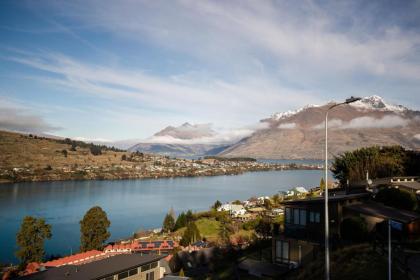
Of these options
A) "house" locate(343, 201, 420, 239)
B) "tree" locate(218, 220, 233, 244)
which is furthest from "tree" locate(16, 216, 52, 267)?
"house" locate(343, 201, 420, 239)

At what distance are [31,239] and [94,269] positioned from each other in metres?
25.1

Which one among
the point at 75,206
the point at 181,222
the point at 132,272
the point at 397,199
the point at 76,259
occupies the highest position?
the point at 397,199

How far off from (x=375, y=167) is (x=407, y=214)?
31.8 m

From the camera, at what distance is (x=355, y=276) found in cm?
1491

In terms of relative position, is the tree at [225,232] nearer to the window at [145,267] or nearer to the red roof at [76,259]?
the red roof at [76,259]

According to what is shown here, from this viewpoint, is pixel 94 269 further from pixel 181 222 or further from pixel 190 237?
pixel 181 222

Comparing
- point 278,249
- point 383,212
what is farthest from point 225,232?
point 383,212

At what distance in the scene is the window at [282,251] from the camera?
2291 cm

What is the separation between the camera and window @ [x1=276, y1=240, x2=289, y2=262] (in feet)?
75.2

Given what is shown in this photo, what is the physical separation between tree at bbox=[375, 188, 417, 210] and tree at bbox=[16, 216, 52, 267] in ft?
133

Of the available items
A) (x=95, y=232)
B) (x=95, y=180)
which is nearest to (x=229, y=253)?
(x=95, y=232)

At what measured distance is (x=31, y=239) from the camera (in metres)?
46.5

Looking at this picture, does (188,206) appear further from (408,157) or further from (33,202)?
(408,157)

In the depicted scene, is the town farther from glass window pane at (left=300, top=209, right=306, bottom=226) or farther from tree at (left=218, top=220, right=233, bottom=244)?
tree at (left=218, top=220, right=233, bottom=244)
